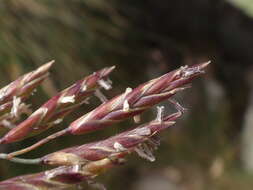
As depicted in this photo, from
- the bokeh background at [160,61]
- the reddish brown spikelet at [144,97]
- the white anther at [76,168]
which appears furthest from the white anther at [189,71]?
the bokeh background at [160,61]

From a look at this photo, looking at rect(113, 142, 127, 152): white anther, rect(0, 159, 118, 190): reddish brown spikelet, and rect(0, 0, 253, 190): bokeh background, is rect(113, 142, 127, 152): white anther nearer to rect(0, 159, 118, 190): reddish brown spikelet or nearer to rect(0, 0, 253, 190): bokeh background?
rect(0, 159, 118, 190): reddish brown spikelet

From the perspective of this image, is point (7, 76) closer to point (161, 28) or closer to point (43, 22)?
point (43, 22)

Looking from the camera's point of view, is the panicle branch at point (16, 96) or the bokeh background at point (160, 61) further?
the bokeh background at point (160, 61)

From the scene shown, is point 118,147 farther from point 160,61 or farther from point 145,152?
point 160,61

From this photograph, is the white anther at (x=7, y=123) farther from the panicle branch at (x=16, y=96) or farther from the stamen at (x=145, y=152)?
the stamen at (x=145, y=152)

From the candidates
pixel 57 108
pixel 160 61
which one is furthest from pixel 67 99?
pixel 160 61
